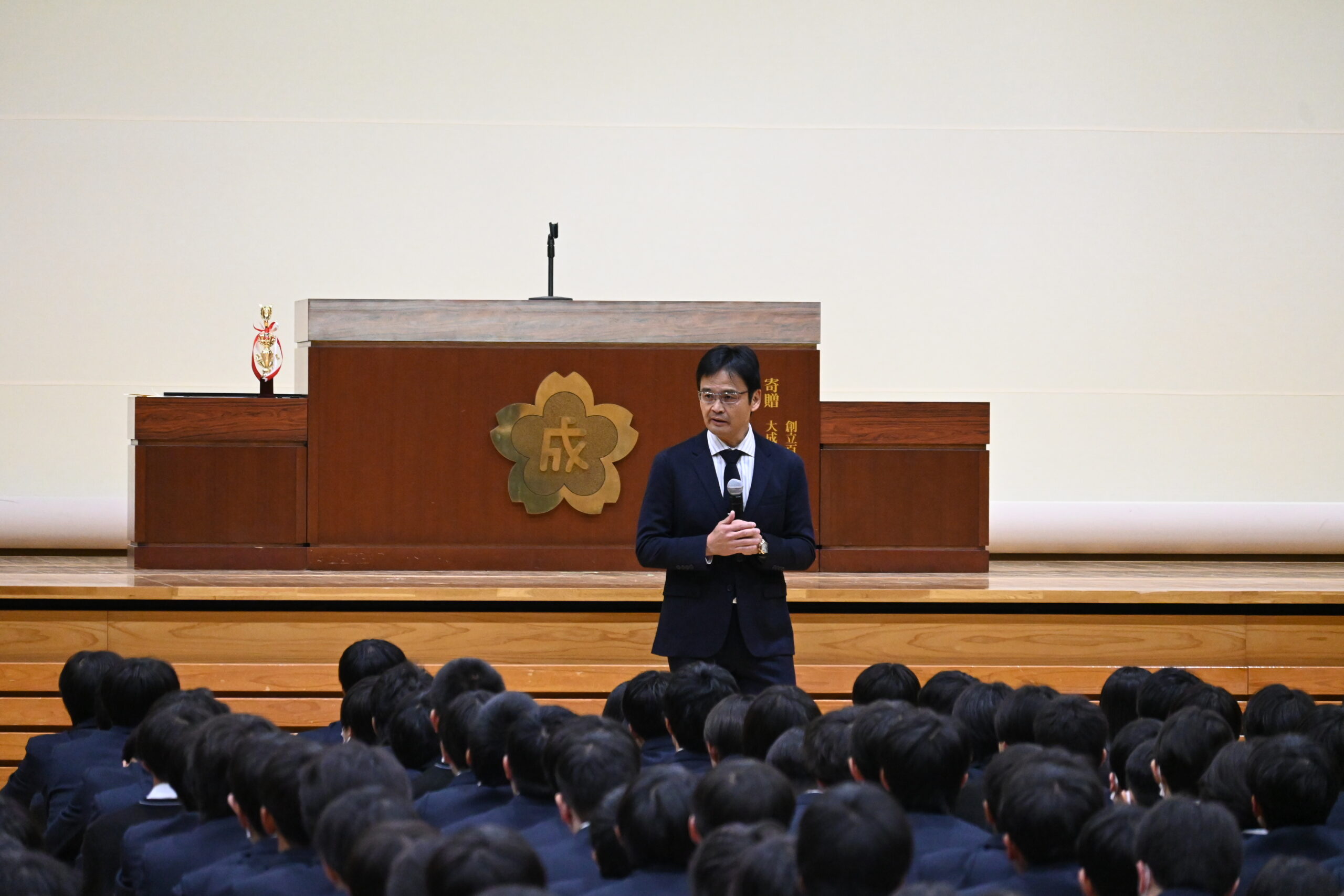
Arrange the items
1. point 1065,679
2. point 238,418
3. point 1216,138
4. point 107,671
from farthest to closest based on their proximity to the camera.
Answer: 1. point 1216,138
2. point 238,418
3. point 1065,679
4. point 107,671

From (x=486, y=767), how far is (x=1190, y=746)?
1.13 m

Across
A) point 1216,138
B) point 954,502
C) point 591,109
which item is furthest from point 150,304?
point 1216,138

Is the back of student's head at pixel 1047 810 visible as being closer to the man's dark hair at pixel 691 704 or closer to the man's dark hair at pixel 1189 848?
the man's dark hair at pixel 1189 848

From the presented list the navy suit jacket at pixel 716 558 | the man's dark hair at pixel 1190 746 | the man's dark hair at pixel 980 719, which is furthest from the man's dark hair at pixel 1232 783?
the navy suit jacket at pixel 716 558

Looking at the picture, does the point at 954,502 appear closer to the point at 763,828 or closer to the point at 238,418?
the point at 238,418

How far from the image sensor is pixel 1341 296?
7.59m

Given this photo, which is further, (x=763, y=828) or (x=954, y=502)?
(x=954, y=502)

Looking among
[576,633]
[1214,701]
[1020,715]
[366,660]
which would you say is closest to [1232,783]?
[1020,715]

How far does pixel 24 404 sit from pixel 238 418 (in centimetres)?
269

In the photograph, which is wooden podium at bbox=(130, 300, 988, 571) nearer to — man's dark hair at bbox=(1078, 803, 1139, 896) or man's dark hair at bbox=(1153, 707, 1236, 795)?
man's dark hair at bbox=(1153, 707, 1236, 795)

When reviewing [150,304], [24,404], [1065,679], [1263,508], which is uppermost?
[150,304]

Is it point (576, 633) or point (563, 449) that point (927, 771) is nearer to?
point (576, 633)

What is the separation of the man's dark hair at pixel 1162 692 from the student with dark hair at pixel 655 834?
144 centimetres

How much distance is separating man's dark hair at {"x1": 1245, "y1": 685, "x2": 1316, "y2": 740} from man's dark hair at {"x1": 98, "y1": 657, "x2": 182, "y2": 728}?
2.11 metres
